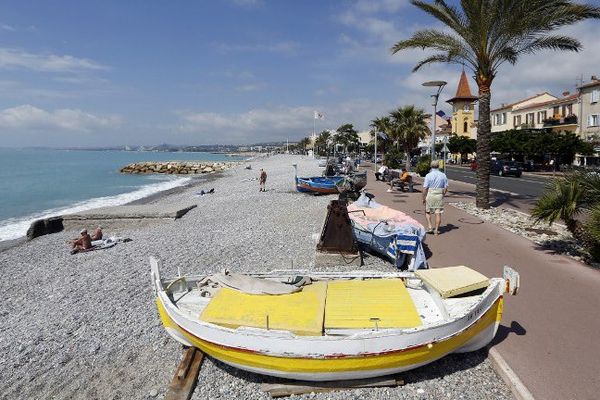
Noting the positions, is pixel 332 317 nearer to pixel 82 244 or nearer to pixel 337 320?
pixel 337 320

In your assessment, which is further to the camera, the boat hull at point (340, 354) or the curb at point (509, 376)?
the boat hull at point (340, 354)

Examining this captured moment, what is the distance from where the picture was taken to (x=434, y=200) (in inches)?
423

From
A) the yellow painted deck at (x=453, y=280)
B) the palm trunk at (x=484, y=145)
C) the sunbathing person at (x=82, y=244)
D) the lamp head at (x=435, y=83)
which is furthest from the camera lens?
the lamp head at (x=435, y=83)

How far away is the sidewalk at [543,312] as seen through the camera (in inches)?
176

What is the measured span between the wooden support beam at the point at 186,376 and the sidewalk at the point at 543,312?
3.91 meters

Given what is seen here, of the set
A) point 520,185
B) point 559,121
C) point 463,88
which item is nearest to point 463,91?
point 463,88

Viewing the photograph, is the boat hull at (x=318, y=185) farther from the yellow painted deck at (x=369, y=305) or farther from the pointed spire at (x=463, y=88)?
the pointed spire at (x=463, y=88)

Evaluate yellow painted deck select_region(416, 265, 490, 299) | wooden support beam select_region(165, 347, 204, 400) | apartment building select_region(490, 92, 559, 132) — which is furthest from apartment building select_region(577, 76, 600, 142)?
wooden support beam select_region(165, 347, 204, 400)

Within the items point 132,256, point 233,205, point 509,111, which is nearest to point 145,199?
point 233,205

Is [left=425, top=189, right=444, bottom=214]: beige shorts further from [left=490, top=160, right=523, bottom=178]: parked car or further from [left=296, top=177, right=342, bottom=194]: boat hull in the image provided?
[left=490, top=160, right=523, bottom=178]: parked car

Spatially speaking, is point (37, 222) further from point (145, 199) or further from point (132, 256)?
point (145, 199)

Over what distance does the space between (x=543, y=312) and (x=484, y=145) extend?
10415 millimetres

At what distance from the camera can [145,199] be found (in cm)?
3278

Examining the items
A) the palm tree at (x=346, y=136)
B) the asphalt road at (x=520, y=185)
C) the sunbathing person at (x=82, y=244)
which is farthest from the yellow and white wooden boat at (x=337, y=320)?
the palm tree at (x=346, y=136)
